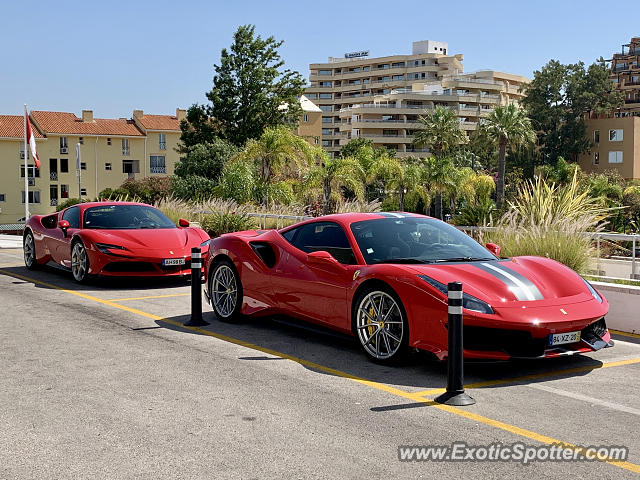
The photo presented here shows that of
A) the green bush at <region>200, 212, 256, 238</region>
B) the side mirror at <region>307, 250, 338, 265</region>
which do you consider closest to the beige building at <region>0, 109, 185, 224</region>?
the green bush at <region>200, 212, 256, 238</region>

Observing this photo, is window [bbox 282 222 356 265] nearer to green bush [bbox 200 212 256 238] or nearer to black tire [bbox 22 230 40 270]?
→ black tire [bbox 22 230 40 270]

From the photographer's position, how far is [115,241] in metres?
12.5

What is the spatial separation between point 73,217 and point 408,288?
8.59 m

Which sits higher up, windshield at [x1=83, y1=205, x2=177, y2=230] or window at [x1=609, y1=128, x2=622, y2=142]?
window at [x1=609, y1=128, x2=622, y2=142]

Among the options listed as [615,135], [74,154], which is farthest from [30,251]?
[615,135]

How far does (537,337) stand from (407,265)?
1.33m

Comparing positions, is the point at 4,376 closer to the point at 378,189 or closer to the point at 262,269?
the point at 262,269

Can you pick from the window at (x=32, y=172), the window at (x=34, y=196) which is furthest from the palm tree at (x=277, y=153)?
the window at (x=34, y=196)

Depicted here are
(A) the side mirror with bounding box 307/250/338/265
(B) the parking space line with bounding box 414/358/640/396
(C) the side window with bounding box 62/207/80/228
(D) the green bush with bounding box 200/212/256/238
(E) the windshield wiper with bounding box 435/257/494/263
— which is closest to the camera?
(B) the parking space line with bounding box 414/358/640/396

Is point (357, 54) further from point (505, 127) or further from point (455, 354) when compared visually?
point (455, 354)

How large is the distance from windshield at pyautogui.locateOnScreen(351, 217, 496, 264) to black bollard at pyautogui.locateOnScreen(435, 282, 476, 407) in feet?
5.03

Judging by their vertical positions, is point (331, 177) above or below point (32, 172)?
below

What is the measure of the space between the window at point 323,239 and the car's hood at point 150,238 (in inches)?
178

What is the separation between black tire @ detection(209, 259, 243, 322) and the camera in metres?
9.09
